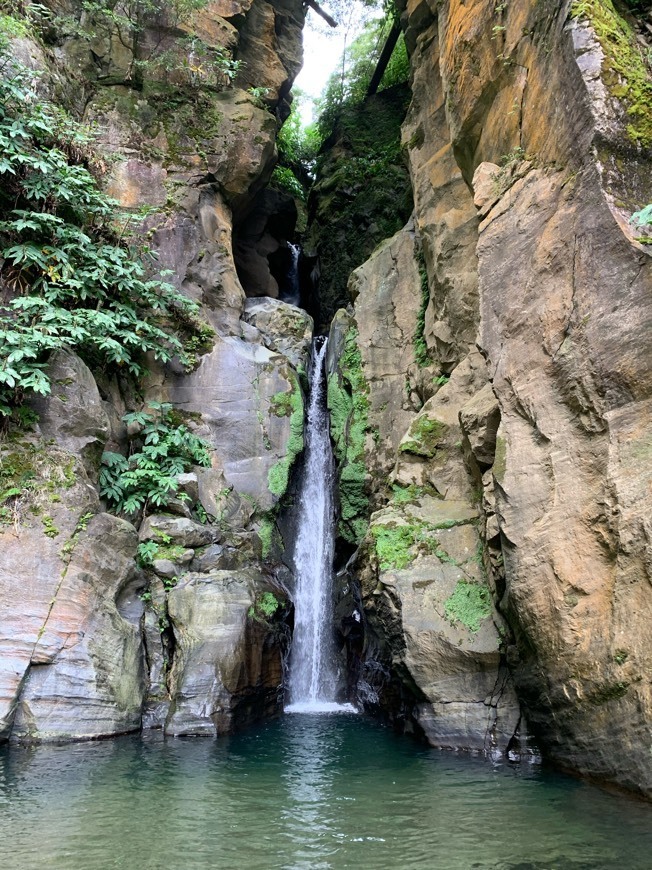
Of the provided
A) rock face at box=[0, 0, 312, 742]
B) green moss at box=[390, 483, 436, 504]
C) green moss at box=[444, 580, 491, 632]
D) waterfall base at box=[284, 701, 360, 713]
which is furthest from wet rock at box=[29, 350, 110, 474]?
green moss at box=[444, 580, 491, 632]

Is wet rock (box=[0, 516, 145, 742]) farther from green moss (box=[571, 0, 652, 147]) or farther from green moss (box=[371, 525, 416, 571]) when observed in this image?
green moss (box=[571, 0, 652, 147])

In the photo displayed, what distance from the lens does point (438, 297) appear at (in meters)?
12.5

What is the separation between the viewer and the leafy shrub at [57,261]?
1033 cm

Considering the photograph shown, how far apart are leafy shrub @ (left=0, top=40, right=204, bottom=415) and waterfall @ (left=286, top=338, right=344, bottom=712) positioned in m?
3.34

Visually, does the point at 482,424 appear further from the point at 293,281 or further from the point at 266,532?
the point at 293,281

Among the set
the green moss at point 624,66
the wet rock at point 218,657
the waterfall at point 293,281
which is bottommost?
A: the wet rock at point 218,657

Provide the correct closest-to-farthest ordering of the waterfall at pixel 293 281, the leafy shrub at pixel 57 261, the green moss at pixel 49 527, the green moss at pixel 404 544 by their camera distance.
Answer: the green moss at pixel 49 527, the green moss at pixel 404 544, the leafy shrub at pixel 57 261, the waterfall at pixel 293 281

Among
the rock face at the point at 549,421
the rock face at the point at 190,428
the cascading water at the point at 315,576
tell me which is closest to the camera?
the rock face at the point at 549,421

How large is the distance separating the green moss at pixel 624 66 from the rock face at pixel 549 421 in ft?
0.08

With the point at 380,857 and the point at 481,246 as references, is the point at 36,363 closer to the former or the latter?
the point at 481,246

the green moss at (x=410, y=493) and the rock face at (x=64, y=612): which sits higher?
the green moss at (x=410, y=493)

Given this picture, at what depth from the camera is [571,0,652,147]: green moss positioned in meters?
Answer: 7.41

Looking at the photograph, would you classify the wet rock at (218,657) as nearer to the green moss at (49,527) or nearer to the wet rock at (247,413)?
the green moss at (49,527)

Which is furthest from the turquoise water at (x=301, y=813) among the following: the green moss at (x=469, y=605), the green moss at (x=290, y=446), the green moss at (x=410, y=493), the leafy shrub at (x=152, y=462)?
the green moss at (x=290, y=446)
